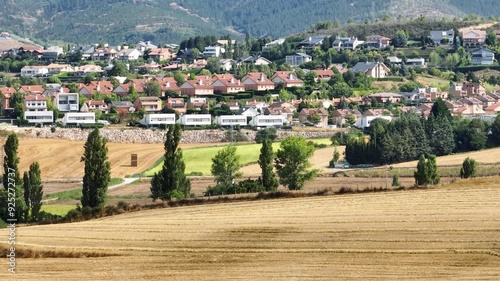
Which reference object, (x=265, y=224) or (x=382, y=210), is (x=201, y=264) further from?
(x=382, y=210)

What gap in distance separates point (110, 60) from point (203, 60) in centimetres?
1003

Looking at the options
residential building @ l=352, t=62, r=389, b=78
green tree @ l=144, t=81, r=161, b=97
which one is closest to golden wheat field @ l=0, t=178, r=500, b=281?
green tree @ l=144, t=81, r=161, b=97

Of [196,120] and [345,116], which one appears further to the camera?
[345,116]

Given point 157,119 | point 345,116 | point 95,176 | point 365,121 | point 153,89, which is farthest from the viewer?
point 153,89

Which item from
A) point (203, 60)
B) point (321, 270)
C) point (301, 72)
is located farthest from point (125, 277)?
point (203, 60)

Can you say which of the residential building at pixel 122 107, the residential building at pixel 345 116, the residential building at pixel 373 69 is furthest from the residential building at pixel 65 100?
the residential building at pixel 373 69

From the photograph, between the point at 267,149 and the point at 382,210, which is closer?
the point at 382,210

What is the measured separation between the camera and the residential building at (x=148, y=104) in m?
76.0

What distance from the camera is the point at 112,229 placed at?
27469 mm

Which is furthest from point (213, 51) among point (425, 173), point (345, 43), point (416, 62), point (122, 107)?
point (425, 173)

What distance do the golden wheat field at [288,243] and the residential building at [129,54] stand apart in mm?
79652

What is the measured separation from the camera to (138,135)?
68.4 m

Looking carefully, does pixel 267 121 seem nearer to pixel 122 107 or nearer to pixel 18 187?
pixel 122 107

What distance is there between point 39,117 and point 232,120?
1160cm
